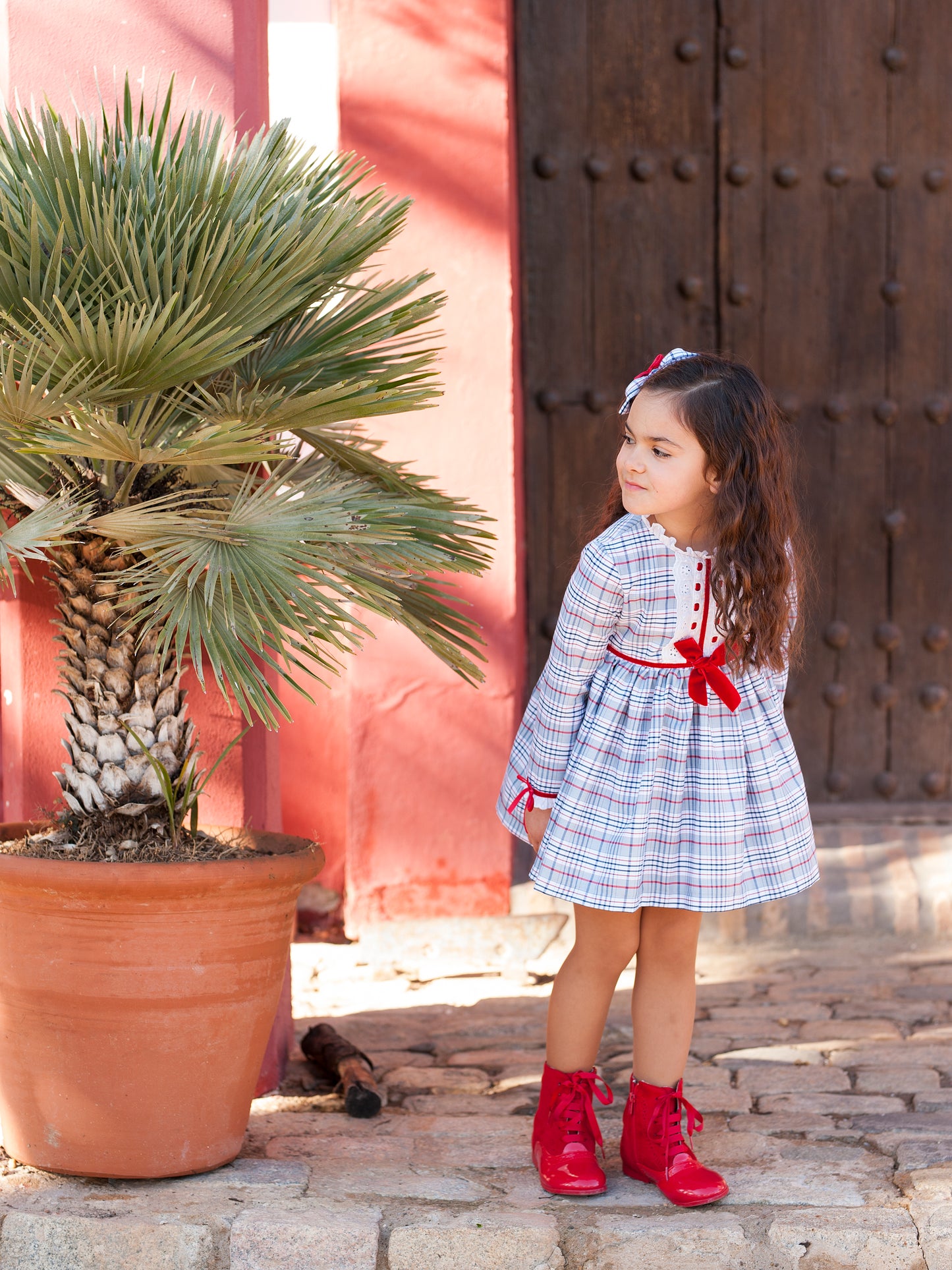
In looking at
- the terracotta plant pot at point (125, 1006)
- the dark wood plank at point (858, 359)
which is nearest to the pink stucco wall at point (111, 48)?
the terracotta plant pot at point (125, 1006)

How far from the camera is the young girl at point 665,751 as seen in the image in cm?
197

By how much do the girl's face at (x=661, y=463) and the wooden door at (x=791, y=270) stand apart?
1578 mm

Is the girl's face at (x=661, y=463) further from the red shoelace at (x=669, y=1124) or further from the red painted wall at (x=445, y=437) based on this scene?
the red painted wall at (x=445, y=437)

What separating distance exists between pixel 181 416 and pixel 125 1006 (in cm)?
93

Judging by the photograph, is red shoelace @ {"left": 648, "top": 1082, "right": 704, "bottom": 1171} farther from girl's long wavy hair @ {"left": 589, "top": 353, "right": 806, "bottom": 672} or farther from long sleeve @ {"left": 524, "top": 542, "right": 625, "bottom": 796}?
girl's long wavy hair @ {"left": 589, "top": 353, "right": 806, "bottom": 672}

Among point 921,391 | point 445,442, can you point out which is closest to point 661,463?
point 445,442

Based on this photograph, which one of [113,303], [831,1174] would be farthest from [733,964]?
[113,303]

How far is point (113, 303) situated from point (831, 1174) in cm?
170

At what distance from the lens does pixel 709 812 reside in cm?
197

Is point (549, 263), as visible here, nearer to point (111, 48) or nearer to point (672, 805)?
point (111, 48)

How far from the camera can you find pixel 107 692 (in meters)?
1.99

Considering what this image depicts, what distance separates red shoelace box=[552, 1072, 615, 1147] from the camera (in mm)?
2023

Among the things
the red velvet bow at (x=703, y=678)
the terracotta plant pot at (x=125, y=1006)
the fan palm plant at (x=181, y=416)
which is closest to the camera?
the fan palm plant at (x=181, y=416)

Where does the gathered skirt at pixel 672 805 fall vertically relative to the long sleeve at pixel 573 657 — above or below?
below
